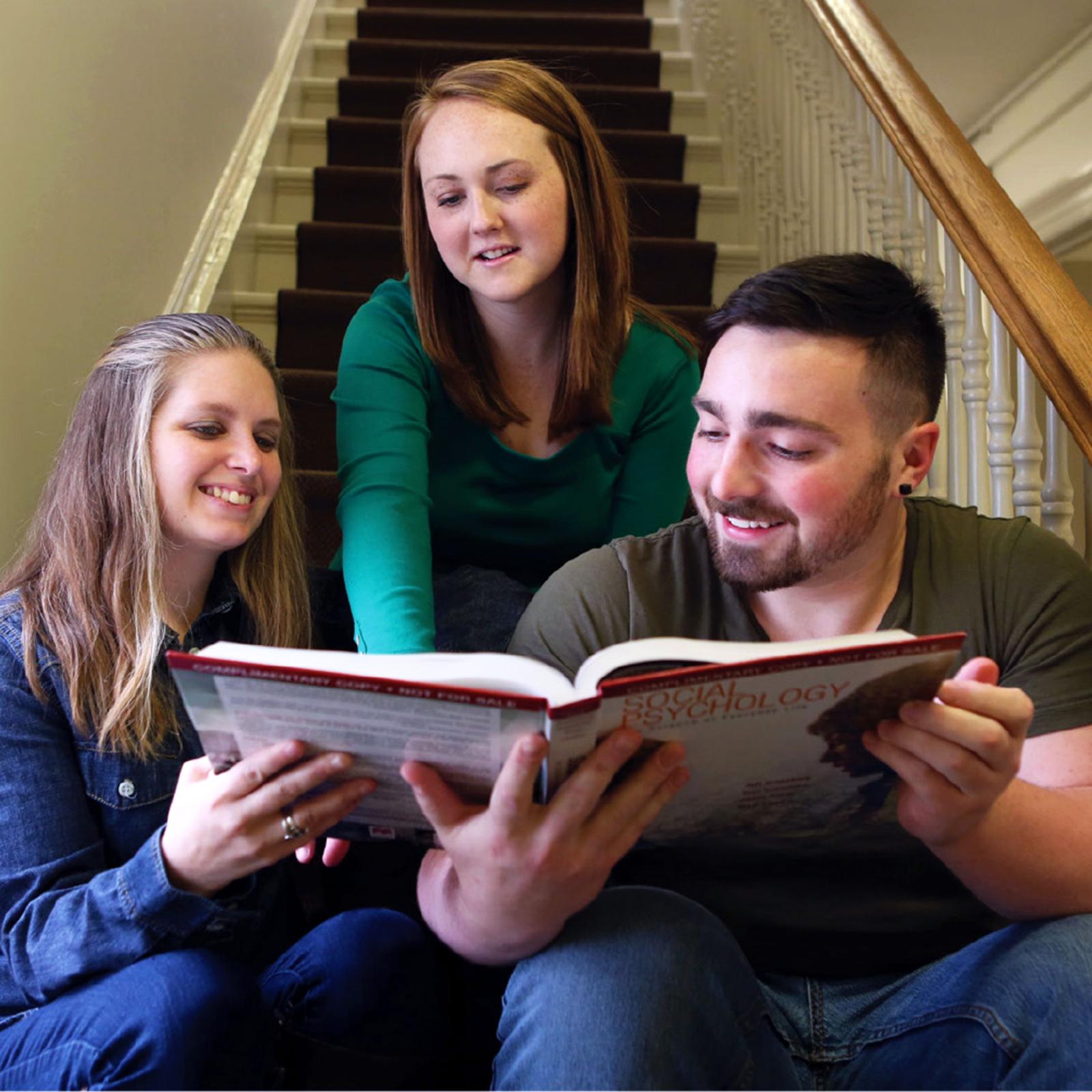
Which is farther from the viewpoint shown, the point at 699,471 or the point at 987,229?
the point at 987,229

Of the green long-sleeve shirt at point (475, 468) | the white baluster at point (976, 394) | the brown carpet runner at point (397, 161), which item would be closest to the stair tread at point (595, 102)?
the brown carpet runner at point (397, 161)

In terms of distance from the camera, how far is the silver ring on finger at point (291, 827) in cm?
86

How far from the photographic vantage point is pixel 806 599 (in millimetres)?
1147

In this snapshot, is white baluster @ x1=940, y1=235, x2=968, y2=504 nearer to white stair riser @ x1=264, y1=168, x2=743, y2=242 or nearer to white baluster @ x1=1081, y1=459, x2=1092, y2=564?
white baluster @ x1=1081, y1=459, x2=1092, y2=564

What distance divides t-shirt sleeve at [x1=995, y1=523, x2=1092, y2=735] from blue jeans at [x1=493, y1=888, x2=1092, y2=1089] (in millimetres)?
184

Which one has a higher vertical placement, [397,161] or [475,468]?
[397,161]

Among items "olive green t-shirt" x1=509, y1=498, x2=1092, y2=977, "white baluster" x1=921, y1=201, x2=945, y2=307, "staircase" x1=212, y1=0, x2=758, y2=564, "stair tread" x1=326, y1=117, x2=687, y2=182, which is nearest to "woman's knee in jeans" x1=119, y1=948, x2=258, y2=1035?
"olive green t-shirt" x1=509, y1=498, x2=1092, y2=977

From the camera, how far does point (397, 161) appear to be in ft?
10.5

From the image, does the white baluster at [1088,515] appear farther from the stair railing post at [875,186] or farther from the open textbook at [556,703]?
the open textbook at [556,703]

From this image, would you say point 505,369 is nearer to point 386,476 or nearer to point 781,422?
point 386,476

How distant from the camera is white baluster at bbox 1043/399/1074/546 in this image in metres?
1.63

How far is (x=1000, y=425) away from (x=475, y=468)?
2.66 feet

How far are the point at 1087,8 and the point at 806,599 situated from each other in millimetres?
3450

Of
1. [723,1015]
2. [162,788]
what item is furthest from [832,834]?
[162,788]
